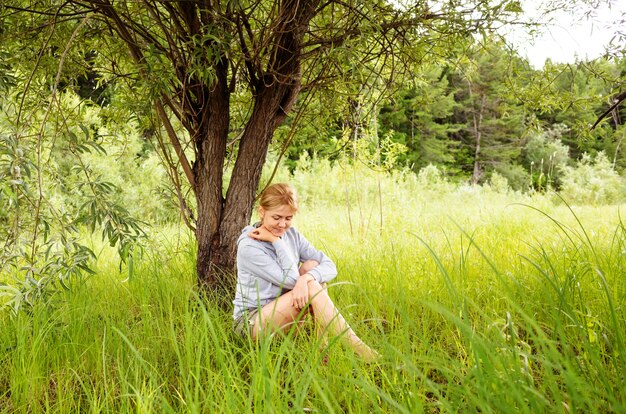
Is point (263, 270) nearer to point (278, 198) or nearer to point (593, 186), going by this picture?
point (278, 198)

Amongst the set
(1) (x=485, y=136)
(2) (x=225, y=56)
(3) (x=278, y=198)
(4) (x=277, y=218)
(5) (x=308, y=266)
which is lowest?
(5) (x=308, y=266)

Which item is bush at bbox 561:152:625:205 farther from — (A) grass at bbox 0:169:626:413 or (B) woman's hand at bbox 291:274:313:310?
(B) woman's hand at bbox 291:274:313:310

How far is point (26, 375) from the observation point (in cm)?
202

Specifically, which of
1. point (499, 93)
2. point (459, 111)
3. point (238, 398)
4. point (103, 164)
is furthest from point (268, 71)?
point (459, 111)

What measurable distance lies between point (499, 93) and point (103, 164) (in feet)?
28.8

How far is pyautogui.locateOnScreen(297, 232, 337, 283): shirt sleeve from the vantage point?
2.70 m

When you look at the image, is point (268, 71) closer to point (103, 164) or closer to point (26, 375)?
point (26, 375)

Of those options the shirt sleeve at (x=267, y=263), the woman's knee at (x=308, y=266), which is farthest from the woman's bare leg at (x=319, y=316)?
the woman's knee at (x=308, y=266)

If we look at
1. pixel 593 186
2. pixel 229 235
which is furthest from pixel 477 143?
pixel 229 235

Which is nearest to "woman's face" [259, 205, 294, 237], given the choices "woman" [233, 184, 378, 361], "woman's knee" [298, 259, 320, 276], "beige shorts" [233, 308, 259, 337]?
"woman" [233, 184, 378, 361]

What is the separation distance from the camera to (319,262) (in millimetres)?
2936

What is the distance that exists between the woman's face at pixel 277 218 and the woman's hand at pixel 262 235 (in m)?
0.03

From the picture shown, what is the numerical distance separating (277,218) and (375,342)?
2.97ft

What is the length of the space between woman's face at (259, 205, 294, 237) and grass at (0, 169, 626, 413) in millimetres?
610
